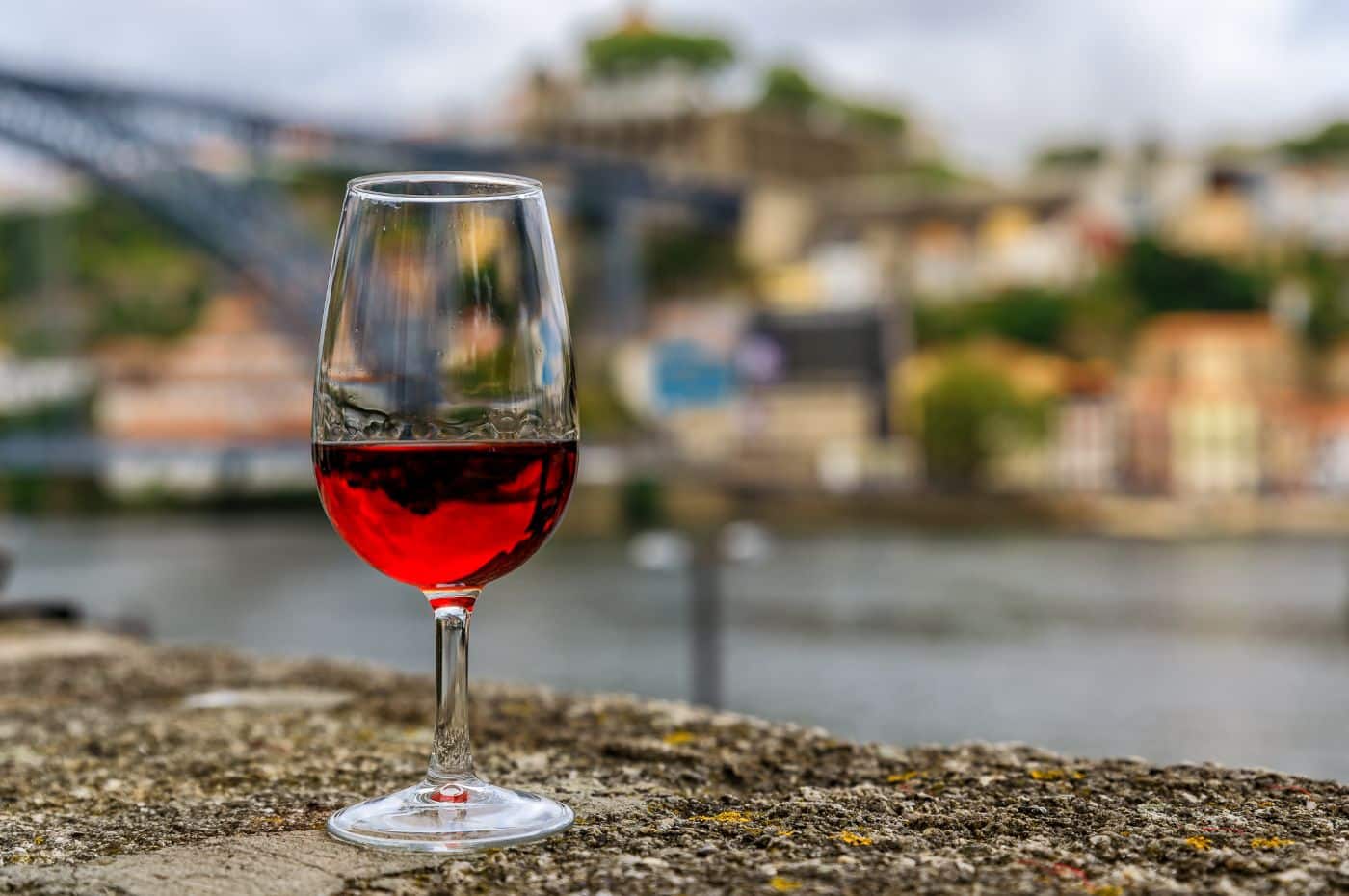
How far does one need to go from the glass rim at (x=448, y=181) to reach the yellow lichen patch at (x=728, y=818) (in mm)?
313

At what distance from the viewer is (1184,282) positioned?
4475cm

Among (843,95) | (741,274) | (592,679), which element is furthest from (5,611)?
(843,95)

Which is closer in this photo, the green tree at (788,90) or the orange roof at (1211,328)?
the orange roof at (1211,328)

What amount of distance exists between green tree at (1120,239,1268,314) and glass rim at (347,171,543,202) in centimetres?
4518

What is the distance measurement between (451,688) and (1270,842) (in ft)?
1.22

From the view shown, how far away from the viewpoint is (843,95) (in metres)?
54.7

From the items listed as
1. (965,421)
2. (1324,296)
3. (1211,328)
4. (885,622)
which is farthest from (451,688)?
(1324,296)

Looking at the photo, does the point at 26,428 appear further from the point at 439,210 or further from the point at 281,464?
the point at 439,210

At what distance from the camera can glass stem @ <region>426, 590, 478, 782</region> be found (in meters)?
0.83

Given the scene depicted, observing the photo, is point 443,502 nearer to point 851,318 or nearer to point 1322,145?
point 851,318

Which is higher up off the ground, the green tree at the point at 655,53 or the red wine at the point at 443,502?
the green tree at the point at 655,53

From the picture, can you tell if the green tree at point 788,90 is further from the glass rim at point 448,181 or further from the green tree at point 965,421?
the glass rim at point 448,181

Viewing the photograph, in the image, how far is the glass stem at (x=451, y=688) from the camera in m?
0.83

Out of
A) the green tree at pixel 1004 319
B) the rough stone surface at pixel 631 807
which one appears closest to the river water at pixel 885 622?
the green tree at pixel 1004 319
